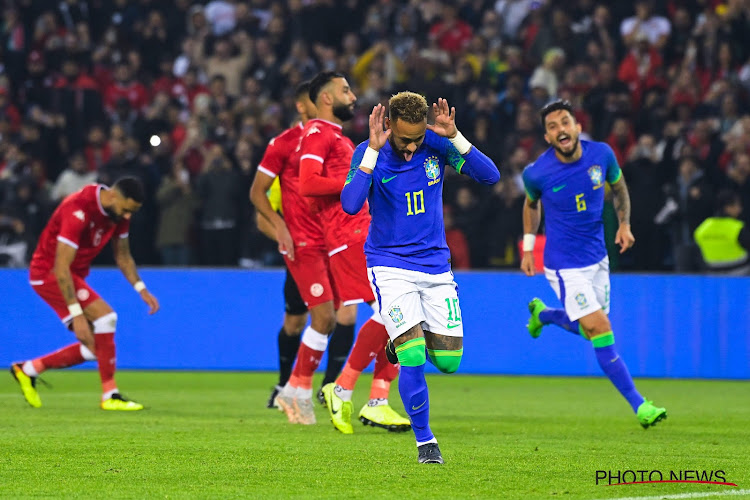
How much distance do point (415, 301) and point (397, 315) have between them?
0.45 feet

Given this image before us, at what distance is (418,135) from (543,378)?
8.09 meters

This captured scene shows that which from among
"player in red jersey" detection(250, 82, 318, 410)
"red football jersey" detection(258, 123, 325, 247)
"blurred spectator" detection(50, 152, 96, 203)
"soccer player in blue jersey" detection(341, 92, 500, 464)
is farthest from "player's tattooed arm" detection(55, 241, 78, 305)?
"blurred spectator" detection(50, 152, 96, 203)

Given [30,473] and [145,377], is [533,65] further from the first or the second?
[30,473]

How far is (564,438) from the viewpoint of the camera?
846 cm

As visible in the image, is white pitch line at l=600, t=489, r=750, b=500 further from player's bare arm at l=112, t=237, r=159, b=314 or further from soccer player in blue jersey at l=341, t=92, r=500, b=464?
player's bare arm at l=112, t=237, r=159, b=314

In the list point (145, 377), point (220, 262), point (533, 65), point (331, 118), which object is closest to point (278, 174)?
point (331, 118)

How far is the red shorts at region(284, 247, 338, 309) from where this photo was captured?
31.3 feet

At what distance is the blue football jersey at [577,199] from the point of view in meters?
9.99

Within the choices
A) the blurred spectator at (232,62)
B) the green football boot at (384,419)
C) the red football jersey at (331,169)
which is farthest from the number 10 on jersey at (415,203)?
the blurred spectator at (232,62)

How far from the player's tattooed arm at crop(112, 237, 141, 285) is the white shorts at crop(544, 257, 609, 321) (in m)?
3.83

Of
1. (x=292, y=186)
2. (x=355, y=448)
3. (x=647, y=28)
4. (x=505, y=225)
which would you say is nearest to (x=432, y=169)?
(x=355, y=448)

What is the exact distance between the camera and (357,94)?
18703mm

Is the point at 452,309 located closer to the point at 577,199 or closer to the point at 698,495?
the point at 698,495

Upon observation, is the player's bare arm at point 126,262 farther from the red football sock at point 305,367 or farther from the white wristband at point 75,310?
the red football sock at point 305,367
